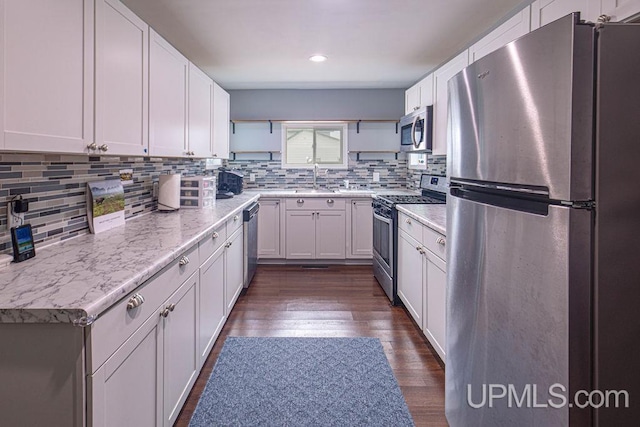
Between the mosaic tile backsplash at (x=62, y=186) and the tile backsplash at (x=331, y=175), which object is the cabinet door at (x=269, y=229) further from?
the mosaic tile backsplash at (x=62, y=186)

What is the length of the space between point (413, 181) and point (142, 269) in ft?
13.6

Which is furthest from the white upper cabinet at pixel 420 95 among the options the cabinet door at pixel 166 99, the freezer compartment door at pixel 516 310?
the freezer compartment door at pixel 516 310

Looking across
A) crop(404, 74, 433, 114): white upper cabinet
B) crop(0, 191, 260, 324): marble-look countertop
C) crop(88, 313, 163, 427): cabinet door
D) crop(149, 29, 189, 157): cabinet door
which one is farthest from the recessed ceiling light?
crop(88, 313, 163, 427): cabinet door

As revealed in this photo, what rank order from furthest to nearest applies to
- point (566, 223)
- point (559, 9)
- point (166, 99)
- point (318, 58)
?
point (318, 58) < point (166, 99) < point (559, 9) < point (566, 223)

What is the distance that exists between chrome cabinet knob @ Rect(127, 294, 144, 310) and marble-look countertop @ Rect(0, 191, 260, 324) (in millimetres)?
46

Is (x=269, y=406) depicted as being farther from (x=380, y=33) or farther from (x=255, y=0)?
(x=380, y=33)

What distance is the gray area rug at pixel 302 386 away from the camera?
1.86m

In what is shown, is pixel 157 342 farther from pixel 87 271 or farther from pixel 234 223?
pixel 234 223

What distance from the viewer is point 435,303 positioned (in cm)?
241

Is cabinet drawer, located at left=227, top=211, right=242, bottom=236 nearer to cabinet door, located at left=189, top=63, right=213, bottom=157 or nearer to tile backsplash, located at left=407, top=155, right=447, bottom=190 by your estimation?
cabinet door, located at left=189, top=63, right=213, bottom=157

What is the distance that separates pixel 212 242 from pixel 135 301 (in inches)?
46.5

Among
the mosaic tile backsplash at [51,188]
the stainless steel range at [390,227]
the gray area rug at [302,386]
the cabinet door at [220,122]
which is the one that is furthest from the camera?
the cabinet door at [220,122]

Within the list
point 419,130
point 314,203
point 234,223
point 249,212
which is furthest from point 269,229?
point 419,130

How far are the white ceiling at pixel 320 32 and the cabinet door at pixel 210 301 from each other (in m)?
1.66
